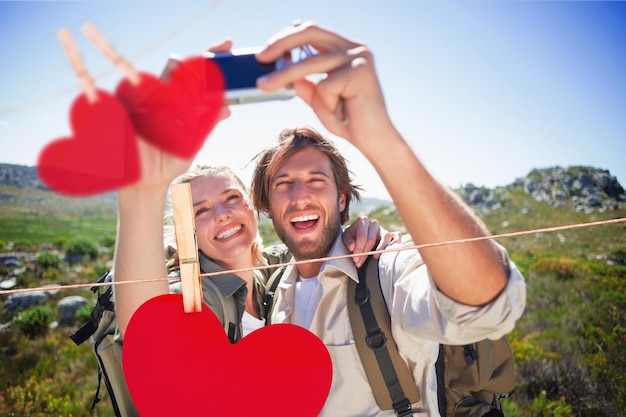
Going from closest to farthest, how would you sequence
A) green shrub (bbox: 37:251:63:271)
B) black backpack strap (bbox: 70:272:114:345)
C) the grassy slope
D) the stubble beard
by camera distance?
black backpack strap (bbox: 70:272:114:345) → the stubble beard → the grassy slope → green shrub (bbox: 37:251:63:271)

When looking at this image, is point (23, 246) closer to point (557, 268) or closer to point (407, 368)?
point (407, 368)

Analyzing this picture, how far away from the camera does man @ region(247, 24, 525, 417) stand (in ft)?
3.10

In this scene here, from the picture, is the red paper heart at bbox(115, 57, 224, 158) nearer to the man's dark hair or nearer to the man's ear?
the man's dark hair

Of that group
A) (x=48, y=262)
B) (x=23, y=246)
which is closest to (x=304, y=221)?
(x=48, y=262)

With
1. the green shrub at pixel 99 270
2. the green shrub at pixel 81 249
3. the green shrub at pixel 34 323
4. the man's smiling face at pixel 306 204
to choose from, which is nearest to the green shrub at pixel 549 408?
the man's smiling face at pixel 306 204

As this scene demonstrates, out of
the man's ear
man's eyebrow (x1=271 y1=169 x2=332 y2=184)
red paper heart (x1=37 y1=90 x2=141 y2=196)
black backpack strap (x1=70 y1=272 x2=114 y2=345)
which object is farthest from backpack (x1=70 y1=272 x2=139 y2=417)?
the man's ear

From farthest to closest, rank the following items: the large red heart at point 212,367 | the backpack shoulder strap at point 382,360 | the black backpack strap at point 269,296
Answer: the black backpack strap at point 269,296 < the backpack shoulder strap at point 382,360 < the large red heart at point 212,367

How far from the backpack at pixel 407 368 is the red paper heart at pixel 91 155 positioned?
1.06 meters

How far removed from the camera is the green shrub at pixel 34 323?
8.21 metres

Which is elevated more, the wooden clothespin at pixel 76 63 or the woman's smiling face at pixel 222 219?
the wooden clothespin at pixel 76 63

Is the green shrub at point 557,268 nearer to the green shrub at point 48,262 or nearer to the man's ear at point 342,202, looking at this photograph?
the man's ear at point 342,202

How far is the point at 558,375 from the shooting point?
493 centimetres

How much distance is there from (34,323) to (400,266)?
9938 mm

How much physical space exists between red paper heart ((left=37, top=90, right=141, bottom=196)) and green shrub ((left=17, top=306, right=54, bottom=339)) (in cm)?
946
